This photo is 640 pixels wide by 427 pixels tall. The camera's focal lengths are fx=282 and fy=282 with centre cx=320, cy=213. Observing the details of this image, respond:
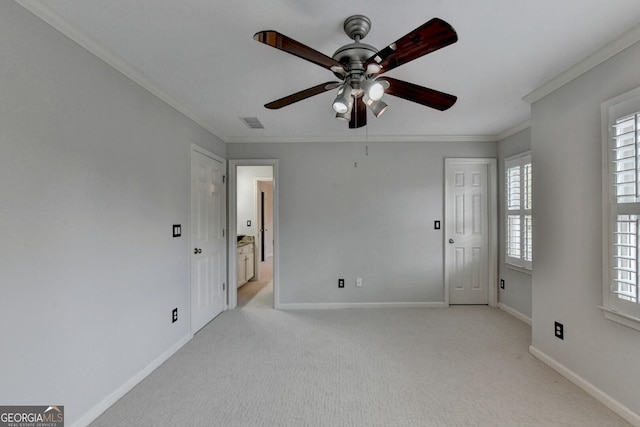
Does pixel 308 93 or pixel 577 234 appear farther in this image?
pixel 577 234

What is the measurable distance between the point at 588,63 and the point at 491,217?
226cm

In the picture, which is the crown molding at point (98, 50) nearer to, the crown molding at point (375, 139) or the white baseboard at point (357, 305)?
the crown molding at point (375, 139)

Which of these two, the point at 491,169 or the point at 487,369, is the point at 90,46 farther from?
the point at 491,169

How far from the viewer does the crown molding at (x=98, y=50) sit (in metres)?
1.47

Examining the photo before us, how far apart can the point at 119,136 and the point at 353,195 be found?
8.98 ft

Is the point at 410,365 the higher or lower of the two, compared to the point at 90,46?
lower

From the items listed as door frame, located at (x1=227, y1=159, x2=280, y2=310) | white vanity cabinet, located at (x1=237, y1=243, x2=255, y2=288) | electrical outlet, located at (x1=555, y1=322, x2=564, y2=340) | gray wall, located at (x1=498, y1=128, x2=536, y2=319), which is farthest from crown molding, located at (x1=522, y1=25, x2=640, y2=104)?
white vanity cabinet, located at (x1=237, y1=243, x2=255, y2=288)

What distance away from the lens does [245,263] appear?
529 centimetres

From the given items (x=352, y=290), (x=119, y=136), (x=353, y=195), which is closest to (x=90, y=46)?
(x=119, y=136)

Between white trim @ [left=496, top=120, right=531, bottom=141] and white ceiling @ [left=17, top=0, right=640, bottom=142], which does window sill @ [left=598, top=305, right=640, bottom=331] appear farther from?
white trim @ [left=496, top=120, right=531, bottom=141]

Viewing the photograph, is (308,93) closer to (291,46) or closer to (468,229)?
(291,46)

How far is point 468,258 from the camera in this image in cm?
396

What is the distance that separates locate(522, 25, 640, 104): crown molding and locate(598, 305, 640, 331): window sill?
5.54 ft

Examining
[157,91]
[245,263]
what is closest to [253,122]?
[157,91]
